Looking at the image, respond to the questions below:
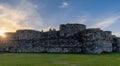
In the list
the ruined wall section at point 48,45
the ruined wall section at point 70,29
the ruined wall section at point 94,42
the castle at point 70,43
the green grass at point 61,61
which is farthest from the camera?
the ruined wall section at point 70,29

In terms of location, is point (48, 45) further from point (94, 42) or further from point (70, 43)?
point (94, 42)

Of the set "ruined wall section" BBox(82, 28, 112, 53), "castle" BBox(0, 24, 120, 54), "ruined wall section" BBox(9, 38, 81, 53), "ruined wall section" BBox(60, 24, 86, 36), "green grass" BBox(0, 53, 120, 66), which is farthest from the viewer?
"ruined wall section" BBox(60, 24, 86, 36)

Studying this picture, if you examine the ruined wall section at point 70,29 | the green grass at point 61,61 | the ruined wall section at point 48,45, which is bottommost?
the green grass at point 61,61

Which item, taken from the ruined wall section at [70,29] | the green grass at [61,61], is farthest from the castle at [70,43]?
the green grass at [61,61]

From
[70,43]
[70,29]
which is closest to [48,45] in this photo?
[70,43]

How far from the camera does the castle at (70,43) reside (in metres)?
49.2

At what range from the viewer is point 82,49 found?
166ft

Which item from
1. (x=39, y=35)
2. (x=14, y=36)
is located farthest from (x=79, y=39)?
(x=14, y=36)

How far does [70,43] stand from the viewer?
51438 millimetres

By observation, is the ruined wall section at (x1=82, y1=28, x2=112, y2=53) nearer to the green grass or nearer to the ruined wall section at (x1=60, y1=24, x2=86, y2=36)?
the ruined wall section at (x1=60, y1=24, x2=86, y2=36)

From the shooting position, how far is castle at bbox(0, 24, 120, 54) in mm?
49219

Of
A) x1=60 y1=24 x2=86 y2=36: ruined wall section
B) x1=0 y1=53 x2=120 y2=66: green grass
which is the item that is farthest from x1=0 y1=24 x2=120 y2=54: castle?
x1=0 y1=53 x2=120 y2=66: green grass

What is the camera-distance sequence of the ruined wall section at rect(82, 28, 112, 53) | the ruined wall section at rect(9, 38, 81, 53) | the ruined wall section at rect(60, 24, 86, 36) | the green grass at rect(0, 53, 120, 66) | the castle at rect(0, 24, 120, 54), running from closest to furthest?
the green grass at rect(0, 53, 120, 66), the ruined wall section at rect(82, 28, 112, 53), the castle at rect(0, 24, 120, 54), the ruined wall section at rect(9, 38, 81, 53), the ruined wall section at rect(60, 24, 86, 36)

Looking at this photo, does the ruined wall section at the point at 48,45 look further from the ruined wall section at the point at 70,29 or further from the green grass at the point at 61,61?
the green grass at the point at 61,61
